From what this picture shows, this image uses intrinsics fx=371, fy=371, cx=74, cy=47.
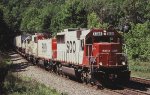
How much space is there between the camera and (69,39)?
2869cm

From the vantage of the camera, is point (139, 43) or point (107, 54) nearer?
point (107, 54)

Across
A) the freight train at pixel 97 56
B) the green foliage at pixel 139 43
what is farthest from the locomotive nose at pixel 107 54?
the green foliage at pixel 139 43

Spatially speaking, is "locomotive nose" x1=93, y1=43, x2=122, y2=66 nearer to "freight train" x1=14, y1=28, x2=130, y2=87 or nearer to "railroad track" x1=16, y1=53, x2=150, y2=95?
"freight train" x1=14, y1=28, x2=130, y2=87

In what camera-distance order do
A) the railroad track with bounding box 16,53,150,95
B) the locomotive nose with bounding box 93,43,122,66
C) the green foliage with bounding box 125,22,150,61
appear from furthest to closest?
the green foliage with bounding box 125,22,150,61, the locomotive nose with bounding box 93,43,122,66, the railroad track with bounding box 16,53,150,95

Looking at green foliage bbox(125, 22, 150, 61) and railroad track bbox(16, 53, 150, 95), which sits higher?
green foliage bbox(125, 22, 150, 61)

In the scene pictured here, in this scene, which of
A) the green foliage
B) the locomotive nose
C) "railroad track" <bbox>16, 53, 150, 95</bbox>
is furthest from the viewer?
the green foliage

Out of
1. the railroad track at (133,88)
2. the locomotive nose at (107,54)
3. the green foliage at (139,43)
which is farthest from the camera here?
the green foliage at (139,43)

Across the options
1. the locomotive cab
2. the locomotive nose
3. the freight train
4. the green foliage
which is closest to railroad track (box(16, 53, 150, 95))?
the freight train

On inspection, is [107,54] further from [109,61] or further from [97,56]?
[97,56]

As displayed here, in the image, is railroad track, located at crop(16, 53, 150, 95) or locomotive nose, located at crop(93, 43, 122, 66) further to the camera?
locomotive nose, located at crop(93, 43, 122, 66)

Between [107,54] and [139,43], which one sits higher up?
[139,43]

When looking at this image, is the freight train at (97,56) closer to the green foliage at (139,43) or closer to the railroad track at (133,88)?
the railroad track at (133,88)

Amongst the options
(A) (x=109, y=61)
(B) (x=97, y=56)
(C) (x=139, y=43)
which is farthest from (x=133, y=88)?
(C) (x=139, y=43)

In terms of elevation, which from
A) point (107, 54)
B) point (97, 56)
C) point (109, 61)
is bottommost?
point (109, 61)
